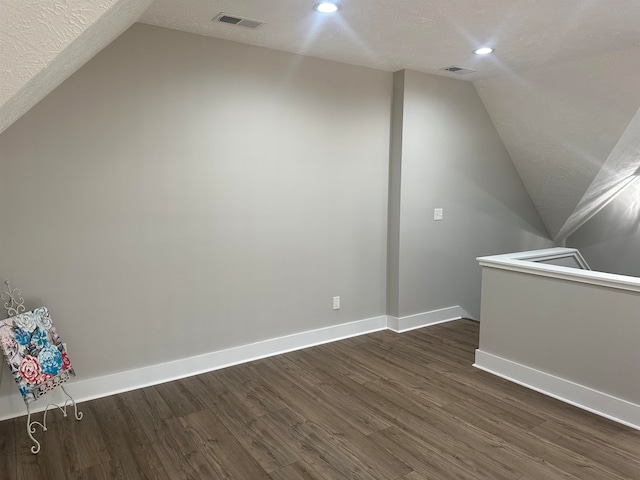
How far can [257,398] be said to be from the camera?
2949 millimetres

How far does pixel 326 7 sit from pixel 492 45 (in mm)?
1345

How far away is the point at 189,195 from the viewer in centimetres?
315

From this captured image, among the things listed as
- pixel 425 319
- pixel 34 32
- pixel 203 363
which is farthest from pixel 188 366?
pixel 34 32

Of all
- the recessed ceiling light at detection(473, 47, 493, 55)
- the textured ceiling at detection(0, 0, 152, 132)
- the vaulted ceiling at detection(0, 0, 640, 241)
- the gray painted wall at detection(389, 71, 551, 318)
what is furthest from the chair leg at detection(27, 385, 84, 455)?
the recessed ceiling light at detection(473, 47, 493, 55)

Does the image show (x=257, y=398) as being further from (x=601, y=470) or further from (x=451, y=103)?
(x=451, y=103)

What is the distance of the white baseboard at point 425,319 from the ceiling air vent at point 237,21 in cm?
278

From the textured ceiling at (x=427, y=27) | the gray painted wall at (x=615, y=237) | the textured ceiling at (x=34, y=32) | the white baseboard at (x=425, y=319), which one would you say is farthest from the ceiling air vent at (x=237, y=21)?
the gray painted wall at (x=615, y=237)

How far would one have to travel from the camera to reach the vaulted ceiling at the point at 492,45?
1274 millimetres

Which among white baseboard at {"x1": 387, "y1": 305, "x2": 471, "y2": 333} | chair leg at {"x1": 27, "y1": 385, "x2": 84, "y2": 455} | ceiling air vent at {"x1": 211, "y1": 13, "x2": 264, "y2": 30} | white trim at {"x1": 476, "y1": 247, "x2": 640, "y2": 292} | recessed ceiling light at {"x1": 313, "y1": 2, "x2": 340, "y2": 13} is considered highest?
ceiling air vent at {"x1": 211, "y1": 13, "x2": 264, "y2": 30}

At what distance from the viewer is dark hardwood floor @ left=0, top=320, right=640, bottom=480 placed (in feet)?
7.34

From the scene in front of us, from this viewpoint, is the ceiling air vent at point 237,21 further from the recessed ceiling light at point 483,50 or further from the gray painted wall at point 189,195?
the recessed ceiling light at point 483,50

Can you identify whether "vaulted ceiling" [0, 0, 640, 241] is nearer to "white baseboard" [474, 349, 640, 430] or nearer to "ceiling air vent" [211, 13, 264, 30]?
"ceiling air vent" [211, 13, 264, 30]

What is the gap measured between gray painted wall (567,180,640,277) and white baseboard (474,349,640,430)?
2964mm

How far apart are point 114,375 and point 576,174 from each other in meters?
4.36
